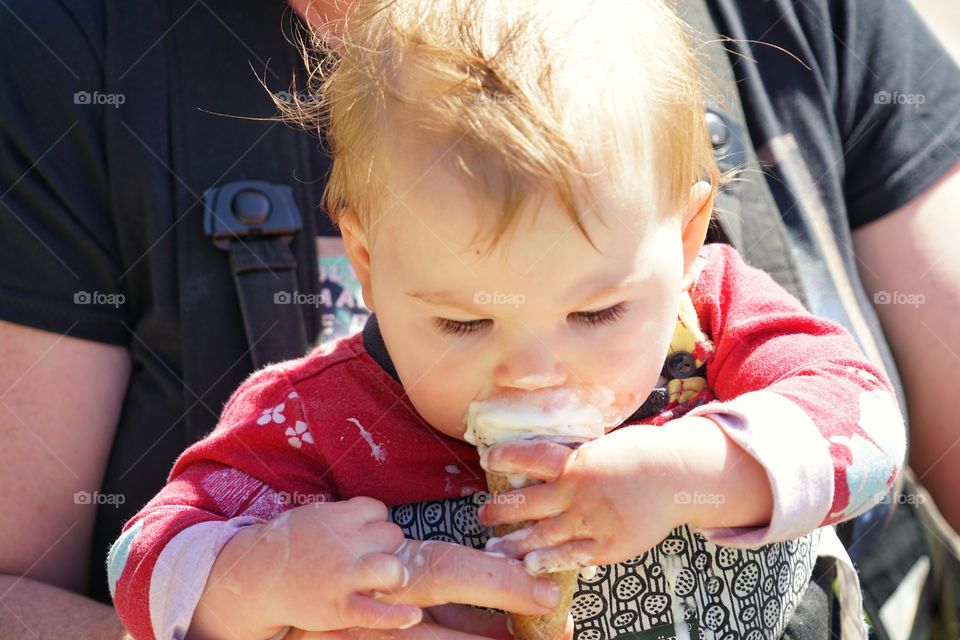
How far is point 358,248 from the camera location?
1.70 m

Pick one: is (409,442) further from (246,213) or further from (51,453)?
(51,453)

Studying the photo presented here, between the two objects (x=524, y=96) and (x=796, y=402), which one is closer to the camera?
(x=524, y=96)

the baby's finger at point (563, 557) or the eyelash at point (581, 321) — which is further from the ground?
the eyelash at point (581, 321)

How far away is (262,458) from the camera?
1688 millimetres

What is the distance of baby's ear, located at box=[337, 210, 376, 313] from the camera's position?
1670mm

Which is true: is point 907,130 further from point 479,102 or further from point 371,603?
point 371,603

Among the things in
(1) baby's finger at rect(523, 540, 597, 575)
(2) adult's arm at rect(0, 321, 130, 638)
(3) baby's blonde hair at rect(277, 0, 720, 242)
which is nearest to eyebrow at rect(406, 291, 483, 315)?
(3) baby's blonde hair at rect(277, 0, 720, 242)

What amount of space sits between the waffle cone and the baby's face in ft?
0.42

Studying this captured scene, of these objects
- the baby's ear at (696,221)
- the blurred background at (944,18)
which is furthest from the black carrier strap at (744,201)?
the blurred background at (944,18)

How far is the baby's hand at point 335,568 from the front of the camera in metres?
1.44

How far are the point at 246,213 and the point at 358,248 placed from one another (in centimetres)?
36

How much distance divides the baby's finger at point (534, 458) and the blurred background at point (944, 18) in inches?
290

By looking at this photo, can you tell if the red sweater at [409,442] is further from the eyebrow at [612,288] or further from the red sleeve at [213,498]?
the eyebrow at [612,288]

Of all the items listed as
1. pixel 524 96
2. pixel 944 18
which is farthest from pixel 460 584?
pixel 944 18
